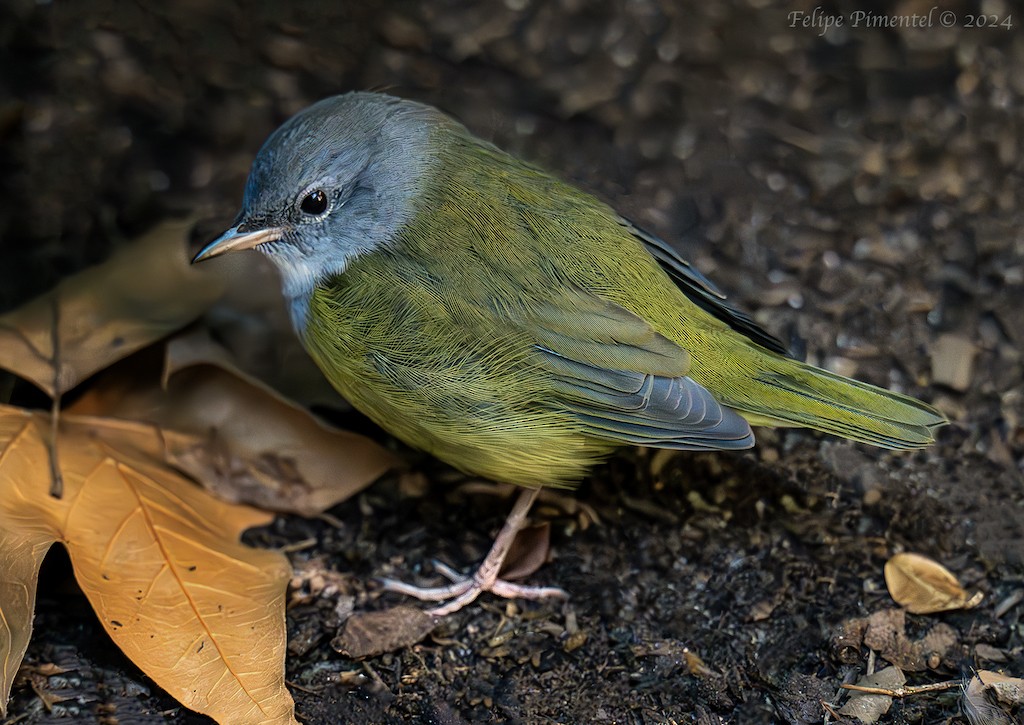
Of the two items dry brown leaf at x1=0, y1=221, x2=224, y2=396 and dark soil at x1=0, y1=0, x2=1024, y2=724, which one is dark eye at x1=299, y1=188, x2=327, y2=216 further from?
dark soil at x1=0, y1=0, x2=1024, y2=724

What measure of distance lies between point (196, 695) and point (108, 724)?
0.92ft

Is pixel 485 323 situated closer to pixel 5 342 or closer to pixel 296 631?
pixel 296 631

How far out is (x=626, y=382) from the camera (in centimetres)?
304

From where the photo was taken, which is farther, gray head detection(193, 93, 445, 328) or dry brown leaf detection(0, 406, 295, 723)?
gray head detection(193, 93, 445, 328)

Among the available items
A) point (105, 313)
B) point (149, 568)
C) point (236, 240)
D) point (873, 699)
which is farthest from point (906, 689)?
point (105, 313)

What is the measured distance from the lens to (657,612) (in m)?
3.29

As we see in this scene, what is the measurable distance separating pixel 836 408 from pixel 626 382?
1.99ft

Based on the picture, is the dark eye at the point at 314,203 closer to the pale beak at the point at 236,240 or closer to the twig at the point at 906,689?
the pale beak at the point at 236,240

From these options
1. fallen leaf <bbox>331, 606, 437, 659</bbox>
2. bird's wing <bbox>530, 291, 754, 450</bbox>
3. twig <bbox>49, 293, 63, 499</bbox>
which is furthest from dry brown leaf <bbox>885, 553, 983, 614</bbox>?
twig <bbox>49, 293, 63, 499</bbox>

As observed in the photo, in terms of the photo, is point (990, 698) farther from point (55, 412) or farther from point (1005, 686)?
point (55, 412)

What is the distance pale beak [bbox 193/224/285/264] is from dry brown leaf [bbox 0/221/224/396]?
13.6 inches

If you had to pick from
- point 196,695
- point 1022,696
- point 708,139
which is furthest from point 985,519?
point 196,695

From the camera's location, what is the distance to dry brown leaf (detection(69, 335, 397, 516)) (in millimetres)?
3498

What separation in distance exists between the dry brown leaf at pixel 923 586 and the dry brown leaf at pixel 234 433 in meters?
1.77
